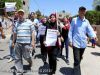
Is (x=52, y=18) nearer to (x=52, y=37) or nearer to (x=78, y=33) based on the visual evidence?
(x=52, y=37)

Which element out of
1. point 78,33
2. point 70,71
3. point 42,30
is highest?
point 78,33

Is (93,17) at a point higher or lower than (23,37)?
Result: lower

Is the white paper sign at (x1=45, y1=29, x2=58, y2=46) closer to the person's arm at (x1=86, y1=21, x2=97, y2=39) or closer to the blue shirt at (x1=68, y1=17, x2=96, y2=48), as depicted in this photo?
the blue shirt at (x1=68, y1=17, x2=96, y2=48)

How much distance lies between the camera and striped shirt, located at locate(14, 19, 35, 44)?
910 cm

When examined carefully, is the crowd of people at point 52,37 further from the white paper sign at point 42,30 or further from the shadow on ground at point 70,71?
the white paper sign at point 42,30

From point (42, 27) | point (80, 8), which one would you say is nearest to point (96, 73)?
point (80, 8)

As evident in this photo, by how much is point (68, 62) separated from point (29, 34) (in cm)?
375

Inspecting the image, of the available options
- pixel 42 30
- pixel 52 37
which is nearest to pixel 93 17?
pixel 42 30

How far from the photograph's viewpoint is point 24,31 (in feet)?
30.0

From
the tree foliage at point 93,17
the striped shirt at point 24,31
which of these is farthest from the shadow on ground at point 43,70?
the tree foliage at point 93,17

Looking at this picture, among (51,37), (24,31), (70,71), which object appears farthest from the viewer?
(70,71)

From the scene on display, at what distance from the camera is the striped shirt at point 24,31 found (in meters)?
9.10

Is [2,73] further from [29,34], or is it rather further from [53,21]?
[53,21]

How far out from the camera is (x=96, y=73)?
34.4ft
